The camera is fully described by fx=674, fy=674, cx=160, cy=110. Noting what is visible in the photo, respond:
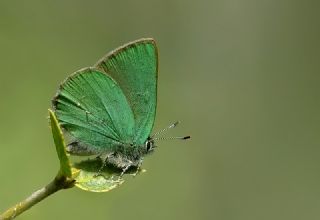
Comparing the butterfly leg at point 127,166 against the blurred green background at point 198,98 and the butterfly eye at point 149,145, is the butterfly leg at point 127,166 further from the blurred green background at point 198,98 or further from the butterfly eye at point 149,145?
the blurred green background at point 198,98

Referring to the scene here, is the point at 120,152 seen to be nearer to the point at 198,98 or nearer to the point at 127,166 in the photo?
the point at 127,166

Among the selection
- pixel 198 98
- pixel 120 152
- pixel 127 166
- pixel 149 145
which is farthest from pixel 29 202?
pixel 198 98

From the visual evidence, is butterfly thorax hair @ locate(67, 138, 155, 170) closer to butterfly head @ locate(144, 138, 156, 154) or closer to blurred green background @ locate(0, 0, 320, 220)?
butterfly head @ locate(144, 138, 156, 154)

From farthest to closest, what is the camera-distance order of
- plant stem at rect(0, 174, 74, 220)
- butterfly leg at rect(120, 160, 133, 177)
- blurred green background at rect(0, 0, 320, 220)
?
blurred green background at rect(0, 0, 320, 220), butterfly leg at rect(120, 160, 133, 177), plant stem at rect(0, 174, 74, 220)

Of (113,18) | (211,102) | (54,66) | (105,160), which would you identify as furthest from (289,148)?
(105,160)

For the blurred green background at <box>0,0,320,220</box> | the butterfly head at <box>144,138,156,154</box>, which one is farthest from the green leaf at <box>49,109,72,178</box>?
the blurred green background at <box>0,0,320,220</box>

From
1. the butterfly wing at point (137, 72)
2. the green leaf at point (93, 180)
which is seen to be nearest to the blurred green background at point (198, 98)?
the butterfly wing at point (137, 72)

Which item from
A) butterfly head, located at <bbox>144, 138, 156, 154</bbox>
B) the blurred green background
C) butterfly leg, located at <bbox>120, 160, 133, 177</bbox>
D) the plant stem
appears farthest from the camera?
the blurred green background
